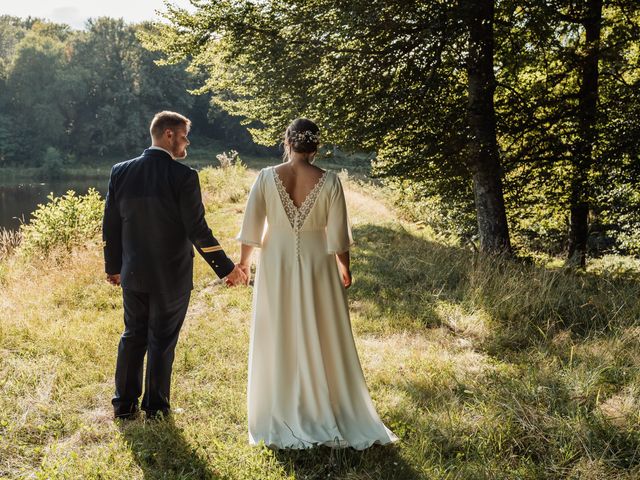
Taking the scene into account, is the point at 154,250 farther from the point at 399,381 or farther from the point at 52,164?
the point at 52,164

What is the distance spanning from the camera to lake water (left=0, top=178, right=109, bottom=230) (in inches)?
908

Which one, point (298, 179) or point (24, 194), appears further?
point (24, 194)

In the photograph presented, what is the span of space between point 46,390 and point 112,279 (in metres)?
1.14

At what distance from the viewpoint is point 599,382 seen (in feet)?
13.4

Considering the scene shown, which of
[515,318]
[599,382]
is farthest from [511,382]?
[515,318]

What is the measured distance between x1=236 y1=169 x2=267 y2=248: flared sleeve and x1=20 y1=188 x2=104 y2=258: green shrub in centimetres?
693

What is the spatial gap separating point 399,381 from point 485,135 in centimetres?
564

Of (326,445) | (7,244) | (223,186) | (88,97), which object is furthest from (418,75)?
(88,97)

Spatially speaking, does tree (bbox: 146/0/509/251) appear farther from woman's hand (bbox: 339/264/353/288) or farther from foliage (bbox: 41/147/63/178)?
foliage (bbox: 41/147/63/178)

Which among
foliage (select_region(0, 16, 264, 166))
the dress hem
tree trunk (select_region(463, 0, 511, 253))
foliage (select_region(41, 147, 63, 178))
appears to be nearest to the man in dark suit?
the dress hem

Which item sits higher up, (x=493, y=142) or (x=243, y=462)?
(x=493, y=142)

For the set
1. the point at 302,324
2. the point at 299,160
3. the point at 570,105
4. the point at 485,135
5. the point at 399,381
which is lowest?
the point at 399,381

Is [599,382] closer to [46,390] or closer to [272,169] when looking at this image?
[272,169]

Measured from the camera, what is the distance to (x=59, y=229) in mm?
9680
